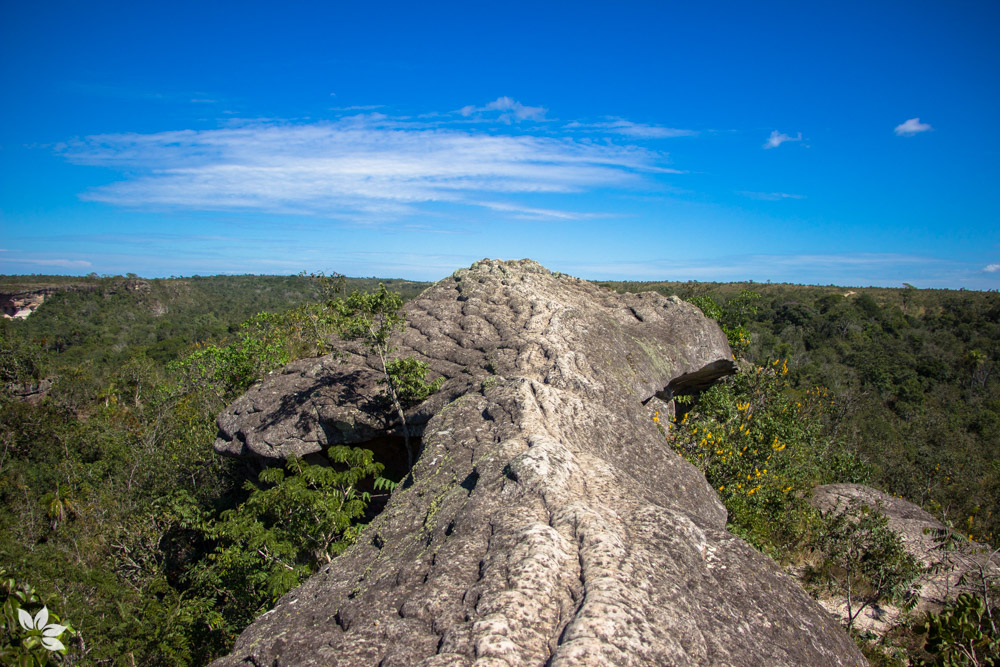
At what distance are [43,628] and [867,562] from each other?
849 centimetres

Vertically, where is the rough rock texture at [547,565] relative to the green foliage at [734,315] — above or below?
below

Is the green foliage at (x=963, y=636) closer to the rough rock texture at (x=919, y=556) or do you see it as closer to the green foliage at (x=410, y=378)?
the rough rock texture at (x=919, y=556)

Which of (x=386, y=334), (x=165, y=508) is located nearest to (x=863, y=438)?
(x=386, y=334)

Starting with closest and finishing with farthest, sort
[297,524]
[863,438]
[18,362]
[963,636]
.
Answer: [963,636] → [297,524] → [863,438] → [18,362]

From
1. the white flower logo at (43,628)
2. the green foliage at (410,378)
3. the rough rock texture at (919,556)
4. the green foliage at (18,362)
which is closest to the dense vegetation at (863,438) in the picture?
the rough rock texture at (919,556)

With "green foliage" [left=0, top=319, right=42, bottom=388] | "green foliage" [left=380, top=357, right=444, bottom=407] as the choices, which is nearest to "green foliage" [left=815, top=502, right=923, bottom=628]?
"green foliage" [left=380, top=357, right=444, bottom=407]

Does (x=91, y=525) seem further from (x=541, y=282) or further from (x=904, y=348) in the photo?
(x=904, y=348)

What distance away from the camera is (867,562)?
22.9 feet

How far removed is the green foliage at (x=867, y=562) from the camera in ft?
21.5

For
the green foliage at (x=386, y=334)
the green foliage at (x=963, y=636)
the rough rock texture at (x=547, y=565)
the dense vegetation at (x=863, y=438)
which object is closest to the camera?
the rough rock texture at (x=547, y=565)

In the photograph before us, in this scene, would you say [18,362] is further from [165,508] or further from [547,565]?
[547,565]

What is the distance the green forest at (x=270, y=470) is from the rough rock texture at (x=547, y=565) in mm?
1467

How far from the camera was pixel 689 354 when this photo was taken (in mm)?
10797

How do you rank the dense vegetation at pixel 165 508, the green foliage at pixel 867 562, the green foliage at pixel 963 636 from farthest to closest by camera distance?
the green foliage at pixel 867 562
the dense vegetation at pixel 165 508
the green foliage at pixel 963 636
